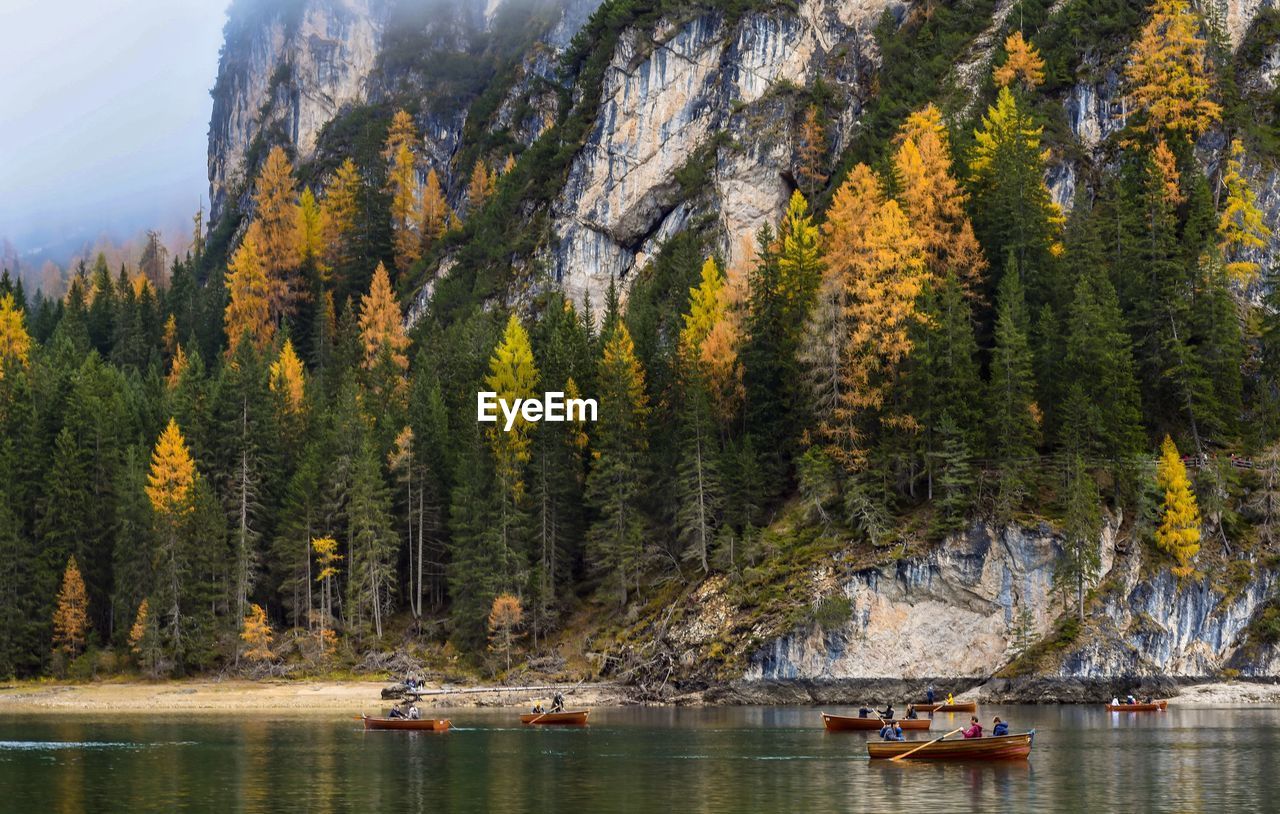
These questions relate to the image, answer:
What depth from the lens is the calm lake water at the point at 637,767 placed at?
47125mm

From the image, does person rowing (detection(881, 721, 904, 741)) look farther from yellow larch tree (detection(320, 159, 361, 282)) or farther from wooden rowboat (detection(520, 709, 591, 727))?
yellow larch tree (detection(320, 159, 361, 282))

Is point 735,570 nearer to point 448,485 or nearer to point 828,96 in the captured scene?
point 448,485

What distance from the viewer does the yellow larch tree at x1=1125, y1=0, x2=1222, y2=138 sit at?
106m

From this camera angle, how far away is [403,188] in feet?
573

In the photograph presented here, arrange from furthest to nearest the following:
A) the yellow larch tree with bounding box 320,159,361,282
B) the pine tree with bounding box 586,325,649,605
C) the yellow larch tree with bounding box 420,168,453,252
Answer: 1. the yellow larch tree with bounding box 420,168,453,252
2. the yellow larch tree with bounding box 320,159,361,282
3. the pine tree with bounding box 586,325,649,605

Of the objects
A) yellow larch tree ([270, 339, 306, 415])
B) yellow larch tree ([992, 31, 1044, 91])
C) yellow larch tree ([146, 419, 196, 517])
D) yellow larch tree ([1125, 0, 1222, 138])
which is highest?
yellow larch tree ([992, 31, 1044, 91])

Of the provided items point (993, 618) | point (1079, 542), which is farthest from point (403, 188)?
point (1079, 542)

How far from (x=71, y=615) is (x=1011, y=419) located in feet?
223

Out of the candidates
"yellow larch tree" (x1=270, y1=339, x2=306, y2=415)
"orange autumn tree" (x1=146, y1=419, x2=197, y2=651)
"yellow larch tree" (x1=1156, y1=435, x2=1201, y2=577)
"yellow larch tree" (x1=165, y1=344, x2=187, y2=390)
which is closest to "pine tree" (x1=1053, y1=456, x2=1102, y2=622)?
"yellow larch tree" (x1=1156, y1=435, x2=1201, y2=577)

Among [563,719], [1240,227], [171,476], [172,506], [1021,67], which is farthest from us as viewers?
[1021,67]

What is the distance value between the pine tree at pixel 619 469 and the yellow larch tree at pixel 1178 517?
3359 cm

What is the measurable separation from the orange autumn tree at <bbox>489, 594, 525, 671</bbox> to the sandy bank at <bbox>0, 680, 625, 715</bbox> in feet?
17.3

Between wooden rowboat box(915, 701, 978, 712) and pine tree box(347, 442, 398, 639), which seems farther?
pine tree box(347, 442, 398, 639)

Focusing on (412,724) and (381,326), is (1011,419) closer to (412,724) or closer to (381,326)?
(412,724)
